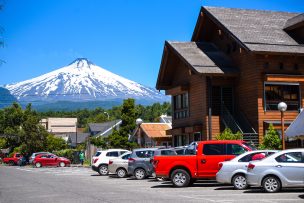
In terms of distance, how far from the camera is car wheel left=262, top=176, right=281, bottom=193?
55.7ft

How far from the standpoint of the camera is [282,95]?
103ft

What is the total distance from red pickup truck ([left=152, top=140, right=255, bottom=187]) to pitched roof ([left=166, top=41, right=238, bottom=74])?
35.7 feet

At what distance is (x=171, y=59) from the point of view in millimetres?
36938

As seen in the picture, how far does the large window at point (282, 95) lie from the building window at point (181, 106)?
6280 mm

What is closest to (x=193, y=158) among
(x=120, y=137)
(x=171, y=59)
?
(x=171, y=59)

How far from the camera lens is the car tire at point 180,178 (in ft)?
68.0

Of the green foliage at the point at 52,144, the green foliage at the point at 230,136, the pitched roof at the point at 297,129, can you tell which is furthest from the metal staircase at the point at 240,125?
the green foliage at the point at 52,144

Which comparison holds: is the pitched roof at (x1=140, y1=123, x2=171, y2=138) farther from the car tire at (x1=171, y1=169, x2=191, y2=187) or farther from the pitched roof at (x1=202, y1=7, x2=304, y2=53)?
the car tire at (x1=171, y1=169, x2=191, y2=187)

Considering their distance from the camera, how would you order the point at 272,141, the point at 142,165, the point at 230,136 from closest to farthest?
the point at 142,165
the point at 272,141
the point at 230,136

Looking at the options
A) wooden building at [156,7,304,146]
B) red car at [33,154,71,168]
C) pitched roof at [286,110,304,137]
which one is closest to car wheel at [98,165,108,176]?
wooden building at [156,7,304,146]

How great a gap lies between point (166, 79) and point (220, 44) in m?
4.99

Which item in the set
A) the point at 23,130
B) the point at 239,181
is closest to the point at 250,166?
the point at 239,181

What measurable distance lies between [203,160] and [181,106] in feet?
53.5

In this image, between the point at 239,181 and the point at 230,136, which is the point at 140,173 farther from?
the point at 239,181
